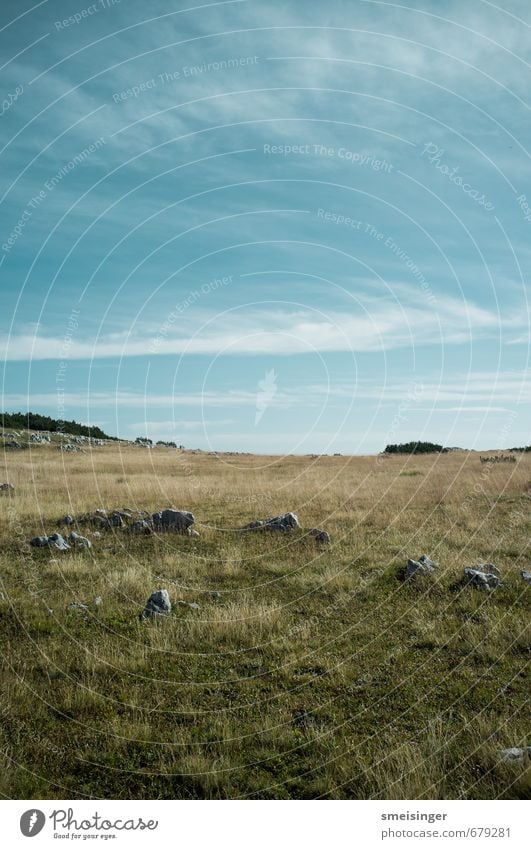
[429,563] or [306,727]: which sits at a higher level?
[429,563]

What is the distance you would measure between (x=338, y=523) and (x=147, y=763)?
1389 cm

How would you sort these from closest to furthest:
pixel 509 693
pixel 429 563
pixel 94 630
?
pixel 509 693
pixel 94 630
pixel 429 563

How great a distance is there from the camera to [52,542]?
1661cm

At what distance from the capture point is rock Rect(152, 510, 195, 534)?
18.9m

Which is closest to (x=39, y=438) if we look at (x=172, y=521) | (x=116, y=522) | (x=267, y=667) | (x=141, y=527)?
(x=116, y=522)

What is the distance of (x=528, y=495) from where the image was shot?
2480 cm

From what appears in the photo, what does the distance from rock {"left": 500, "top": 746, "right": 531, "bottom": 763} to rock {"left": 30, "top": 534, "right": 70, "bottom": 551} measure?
12762 mm

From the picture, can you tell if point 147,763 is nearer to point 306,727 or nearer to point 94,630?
point 306,727

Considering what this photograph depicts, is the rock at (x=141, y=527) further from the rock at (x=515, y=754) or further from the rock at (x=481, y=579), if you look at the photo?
the rock at (x=515, y=754)

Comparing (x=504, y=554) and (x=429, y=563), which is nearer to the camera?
(x=429, y=563)

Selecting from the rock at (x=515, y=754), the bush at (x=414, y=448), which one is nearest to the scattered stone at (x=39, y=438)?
the bush at (x=414, y=448)
